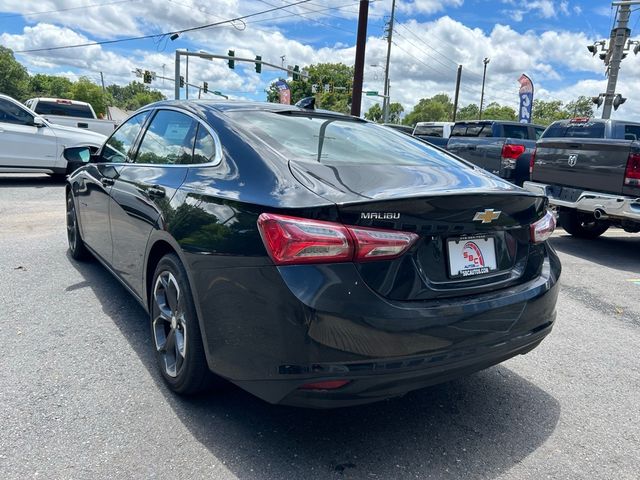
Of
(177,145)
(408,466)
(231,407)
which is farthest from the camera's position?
(177,145)

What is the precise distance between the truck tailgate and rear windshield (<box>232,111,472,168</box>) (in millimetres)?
4172

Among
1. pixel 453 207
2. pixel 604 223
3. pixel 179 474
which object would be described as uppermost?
pixel 453 207

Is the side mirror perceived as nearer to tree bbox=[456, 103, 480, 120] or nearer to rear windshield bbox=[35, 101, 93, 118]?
rear windshield bbox=[35, 101, 93, 118]

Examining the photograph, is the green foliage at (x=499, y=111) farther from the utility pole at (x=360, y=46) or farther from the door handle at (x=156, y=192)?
the door handle at (x=156, y=192)

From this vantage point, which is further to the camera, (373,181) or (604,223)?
(604,223)

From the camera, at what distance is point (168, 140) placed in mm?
3301

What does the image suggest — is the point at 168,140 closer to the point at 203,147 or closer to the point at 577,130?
the point at 203,147

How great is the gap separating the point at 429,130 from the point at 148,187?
1760 cm

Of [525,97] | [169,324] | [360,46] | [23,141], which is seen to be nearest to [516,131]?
[360,46]

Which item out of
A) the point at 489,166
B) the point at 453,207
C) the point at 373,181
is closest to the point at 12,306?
the point at 373,181

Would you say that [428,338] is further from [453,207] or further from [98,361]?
[98,361]

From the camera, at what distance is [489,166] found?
10.5m

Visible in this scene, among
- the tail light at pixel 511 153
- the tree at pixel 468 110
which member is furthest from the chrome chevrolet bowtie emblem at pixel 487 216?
the tree at pixel 468 110

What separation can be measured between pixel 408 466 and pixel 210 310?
115cm
